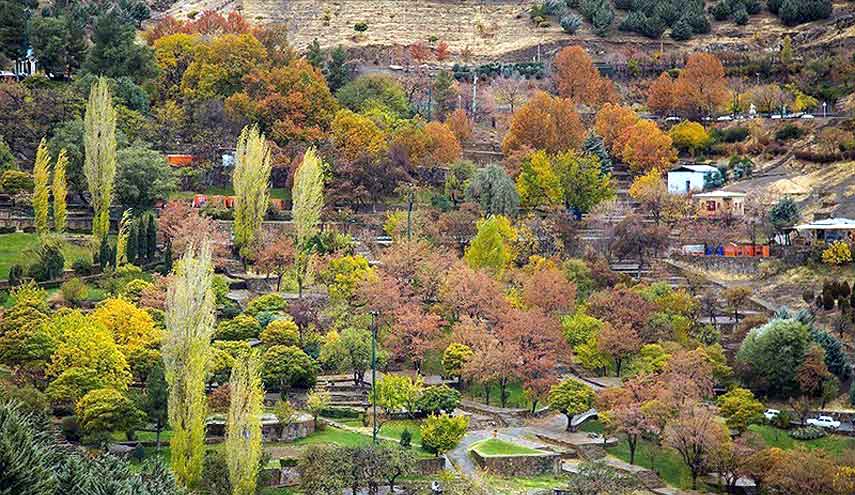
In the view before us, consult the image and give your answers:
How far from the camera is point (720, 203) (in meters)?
79.4

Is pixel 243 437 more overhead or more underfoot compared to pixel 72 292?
more underfoot

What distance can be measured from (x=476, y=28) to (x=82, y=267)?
4754 centimetres

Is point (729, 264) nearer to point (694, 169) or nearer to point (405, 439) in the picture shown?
point (694, 169)

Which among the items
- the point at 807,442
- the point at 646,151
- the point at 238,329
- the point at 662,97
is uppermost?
the point at 662,97

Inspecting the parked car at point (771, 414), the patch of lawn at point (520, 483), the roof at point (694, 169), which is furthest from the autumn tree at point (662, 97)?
the patch of lawn at point (520, 483)

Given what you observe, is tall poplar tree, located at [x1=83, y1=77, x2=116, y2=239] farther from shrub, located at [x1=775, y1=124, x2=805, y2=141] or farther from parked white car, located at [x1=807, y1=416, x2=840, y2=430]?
shrub, located at [x1=775, y1=124, x2=805, y2=141]

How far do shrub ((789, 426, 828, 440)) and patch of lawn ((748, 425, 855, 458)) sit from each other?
129 millimetres

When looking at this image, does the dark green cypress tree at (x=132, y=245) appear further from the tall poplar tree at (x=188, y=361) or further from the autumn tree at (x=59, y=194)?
the tall poplar tree at (x=188, y=361)

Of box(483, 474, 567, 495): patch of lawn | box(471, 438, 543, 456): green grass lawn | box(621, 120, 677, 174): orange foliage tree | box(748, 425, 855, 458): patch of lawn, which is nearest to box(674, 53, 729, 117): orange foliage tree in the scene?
box(621, 120, 677, 174): orange foliage tree

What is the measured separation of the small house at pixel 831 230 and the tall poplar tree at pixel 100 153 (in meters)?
27.7

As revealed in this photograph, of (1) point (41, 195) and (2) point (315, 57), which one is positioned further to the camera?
(2) point (315, 57)

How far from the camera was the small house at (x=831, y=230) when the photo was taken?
242 ft

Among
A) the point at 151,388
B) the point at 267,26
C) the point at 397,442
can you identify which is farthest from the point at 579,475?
the point at 267,26

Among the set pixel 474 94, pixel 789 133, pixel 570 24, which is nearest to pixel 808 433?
pixel 789 133
